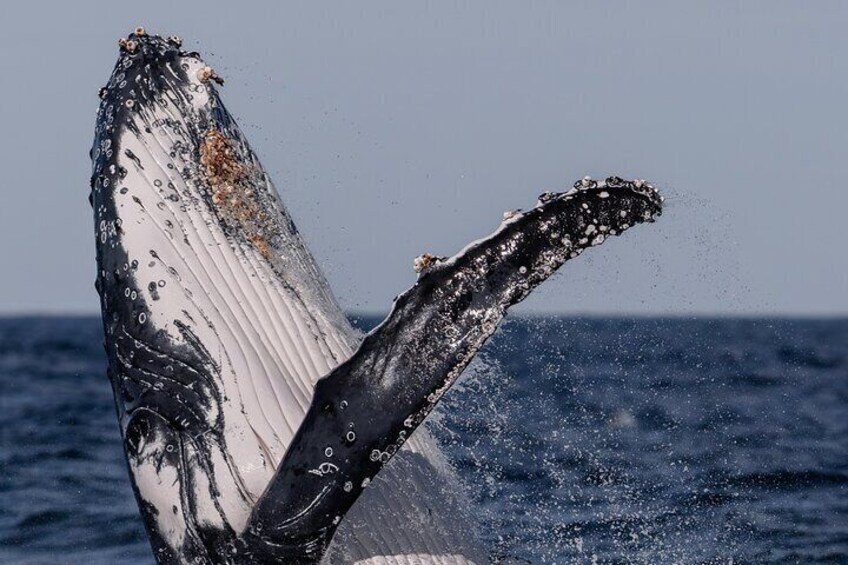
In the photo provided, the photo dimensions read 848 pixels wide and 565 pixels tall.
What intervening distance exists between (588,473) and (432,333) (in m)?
10.8

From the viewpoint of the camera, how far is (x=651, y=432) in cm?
2236

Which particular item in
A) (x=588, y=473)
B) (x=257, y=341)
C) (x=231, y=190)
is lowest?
(x=588, y=473)

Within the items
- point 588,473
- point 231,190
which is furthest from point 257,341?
point 588,473

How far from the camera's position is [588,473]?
1694 centimetres

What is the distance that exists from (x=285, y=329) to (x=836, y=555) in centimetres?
687

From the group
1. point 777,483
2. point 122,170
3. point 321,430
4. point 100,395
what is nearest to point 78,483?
point 777,483

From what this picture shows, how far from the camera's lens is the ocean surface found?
40.3ft

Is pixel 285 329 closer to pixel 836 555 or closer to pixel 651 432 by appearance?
pixel 836 555

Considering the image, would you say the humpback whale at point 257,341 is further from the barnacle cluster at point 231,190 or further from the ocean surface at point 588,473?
the ocean surface at point 588,473

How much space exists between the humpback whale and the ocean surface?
1.33 meters

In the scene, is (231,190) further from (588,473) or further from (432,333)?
(588,473)

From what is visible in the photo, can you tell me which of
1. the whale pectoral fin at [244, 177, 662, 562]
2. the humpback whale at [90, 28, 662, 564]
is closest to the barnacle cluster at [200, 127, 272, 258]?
the humpback whale at [90, 28, 662, 564]

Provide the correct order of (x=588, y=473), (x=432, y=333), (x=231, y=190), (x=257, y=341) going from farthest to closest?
(x=588, y=473), (x=231, y=190), (x=257, y=341), (x=432, y=333)

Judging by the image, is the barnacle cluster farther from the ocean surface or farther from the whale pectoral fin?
the whale pectoral fin
